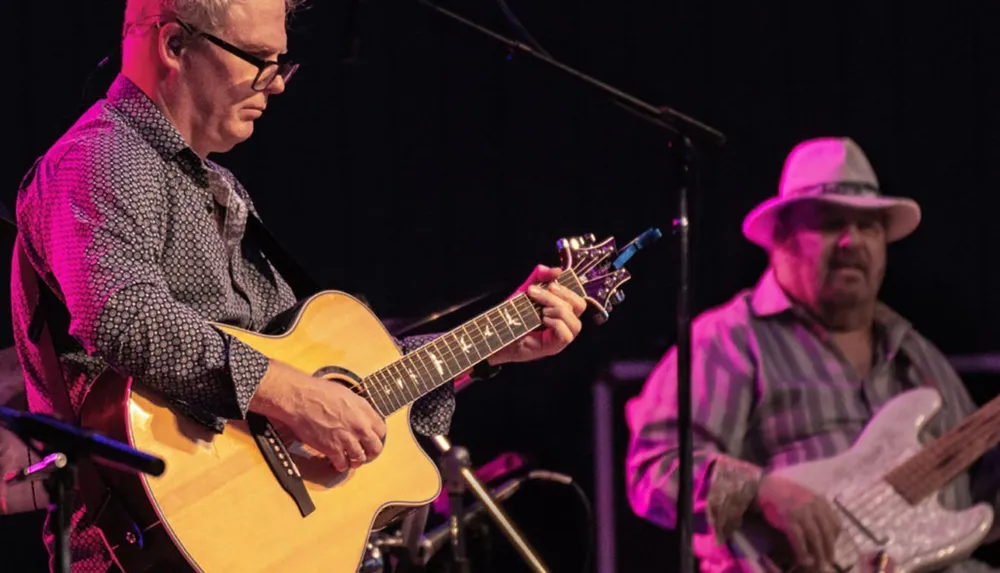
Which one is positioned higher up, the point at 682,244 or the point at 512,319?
the point at 682,244

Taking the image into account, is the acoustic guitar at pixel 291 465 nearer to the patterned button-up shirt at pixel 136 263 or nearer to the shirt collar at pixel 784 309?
the patterned button-up shirt at pixel 136 263

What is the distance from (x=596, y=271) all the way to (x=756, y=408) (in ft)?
5.68

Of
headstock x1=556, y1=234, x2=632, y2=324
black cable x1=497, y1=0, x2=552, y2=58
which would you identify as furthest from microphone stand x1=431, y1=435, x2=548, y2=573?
black cable x1=497, y1=0, x2=552, y2=58

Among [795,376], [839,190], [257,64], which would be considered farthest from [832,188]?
[257,64]

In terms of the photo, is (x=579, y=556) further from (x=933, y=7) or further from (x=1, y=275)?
(x=933, y=7)

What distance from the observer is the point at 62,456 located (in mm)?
A: 1838

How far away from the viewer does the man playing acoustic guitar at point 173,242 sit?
2.12m

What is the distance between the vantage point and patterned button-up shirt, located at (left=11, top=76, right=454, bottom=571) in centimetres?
211

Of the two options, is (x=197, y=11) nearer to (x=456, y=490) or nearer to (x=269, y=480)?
(x=269, y=480)

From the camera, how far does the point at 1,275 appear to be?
3.59m

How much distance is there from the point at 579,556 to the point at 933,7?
284cm

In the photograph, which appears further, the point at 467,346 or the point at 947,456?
the point at 947,456

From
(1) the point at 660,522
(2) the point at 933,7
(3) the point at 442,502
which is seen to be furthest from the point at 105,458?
(2) the point at 933,7

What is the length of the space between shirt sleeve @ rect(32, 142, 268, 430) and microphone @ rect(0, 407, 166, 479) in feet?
0.92
